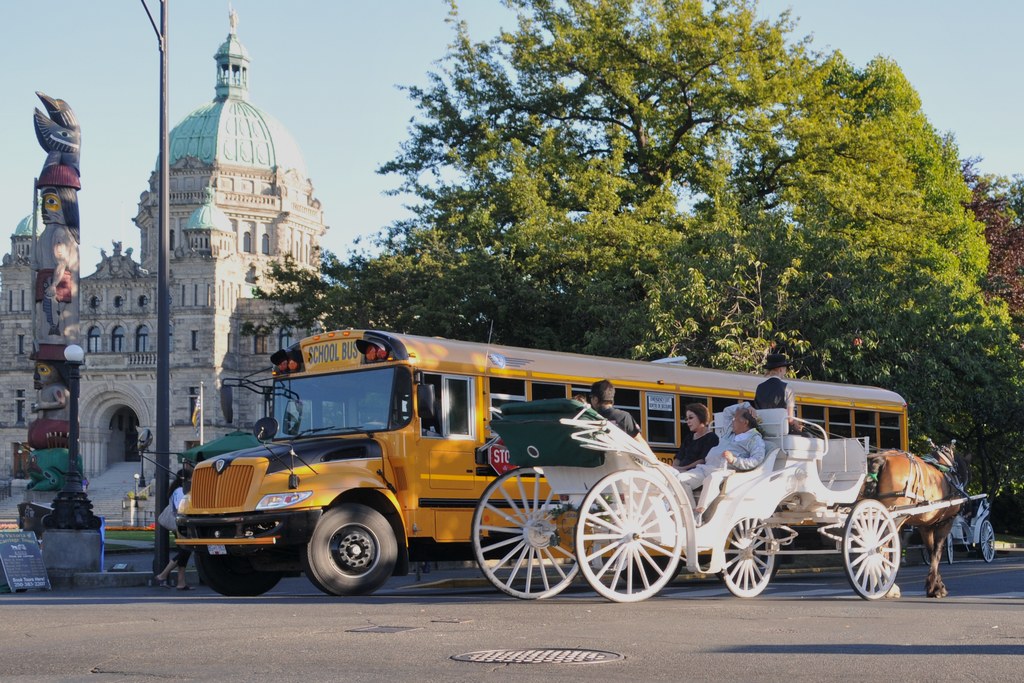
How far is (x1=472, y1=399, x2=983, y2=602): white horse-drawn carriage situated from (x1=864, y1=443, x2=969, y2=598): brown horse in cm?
27

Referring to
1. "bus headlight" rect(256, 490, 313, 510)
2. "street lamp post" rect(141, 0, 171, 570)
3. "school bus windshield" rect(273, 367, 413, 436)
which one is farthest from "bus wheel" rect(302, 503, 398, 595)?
"street lamp post" rect(141, 0, 171, 570)

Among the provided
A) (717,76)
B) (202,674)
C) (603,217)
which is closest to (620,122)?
(717,76)

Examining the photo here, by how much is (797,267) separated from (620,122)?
9.20 m

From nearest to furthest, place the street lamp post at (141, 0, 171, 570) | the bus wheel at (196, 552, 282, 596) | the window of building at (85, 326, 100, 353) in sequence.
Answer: the bus wheel at (196, 552, 282, 596) → the street lamp post at (141, 0, 171, 570) → the window of building at (85, 326, 100, 353)

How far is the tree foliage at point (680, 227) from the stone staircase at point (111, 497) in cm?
3826

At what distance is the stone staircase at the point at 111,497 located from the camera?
241 feet

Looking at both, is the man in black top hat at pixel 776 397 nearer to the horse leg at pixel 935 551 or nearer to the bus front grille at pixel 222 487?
the horse leg at pixel 935 551

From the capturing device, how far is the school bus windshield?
1587cm

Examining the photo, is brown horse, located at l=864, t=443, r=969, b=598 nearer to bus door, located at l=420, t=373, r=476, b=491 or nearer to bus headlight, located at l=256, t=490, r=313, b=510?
bus door, located at l=420, t=373, r=476, b=491

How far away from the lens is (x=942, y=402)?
3062cm

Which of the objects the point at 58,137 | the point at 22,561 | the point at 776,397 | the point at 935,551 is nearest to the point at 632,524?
the point at 776,397

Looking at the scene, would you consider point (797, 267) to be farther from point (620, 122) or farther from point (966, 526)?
point (620, 122)

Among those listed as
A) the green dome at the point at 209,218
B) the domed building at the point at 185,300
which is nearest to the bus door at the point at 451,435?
the domed building at the point at 185,300

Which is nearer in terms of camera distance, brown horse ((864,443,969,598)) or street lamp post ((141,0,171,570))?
brown horse ((864,443,969,598))
